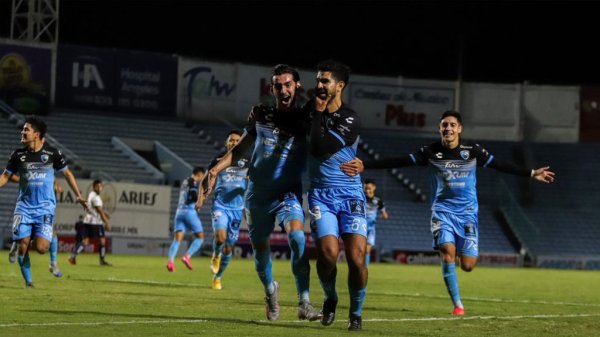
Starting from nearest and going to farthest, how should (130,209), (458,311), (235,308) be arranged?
1. (235,308)
2. (458,311)
3. (130,209)

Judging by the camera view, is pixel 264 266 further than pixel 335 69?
Yes

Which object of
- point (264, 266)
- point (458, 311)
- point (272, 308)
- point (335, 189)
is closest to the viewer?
point (335, 189)

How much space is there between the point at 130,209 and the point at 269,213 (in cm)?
2982

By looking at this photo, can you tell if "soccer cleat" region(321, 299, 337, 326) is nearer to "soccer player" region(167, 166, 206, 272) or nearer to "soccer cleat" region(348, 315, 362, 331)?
"soccer cleat" region(348, 315, 362, 331)

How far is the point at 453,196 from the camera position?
15.8 m

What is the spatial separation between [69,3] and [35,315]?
4056cm

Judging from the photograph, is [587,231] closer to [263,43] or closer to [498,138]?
[498,138]

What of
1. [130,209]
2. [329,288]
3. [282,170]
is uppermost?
[282,170]

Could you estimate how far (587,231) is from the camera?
52156mm

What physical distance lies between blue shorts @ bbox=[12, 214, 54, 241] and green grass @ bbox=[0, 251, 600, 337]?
84cm

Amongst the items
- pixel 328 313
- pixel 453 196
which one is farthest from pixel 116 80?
pixel 328 313

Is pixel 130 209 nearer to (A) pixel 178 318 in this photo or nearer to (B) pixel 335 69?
(A) pixel 178 318

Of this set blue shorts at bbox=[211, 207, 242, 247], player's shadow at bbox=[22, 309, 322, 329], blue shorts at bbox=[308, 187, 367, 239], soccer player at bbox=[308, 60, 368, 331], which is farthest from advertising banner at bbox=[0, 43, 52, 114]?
blue shorts at bbox=[308, 187, 367, 239]

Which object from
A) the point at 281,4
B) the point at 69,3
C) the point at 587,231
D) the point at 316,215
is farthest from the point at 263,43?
the point at 316,215
